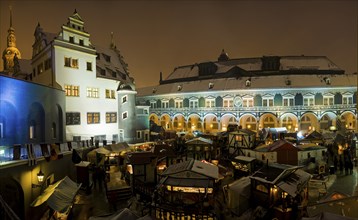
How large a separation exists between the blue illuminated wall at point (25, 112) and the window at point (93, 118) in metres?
8.66

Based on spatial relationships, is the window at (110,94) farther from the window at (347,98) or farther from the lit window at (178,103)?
the window at (347,98)

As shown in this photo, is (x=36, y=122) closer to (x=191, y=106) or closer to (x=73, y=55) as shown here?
(x=73, y=55)

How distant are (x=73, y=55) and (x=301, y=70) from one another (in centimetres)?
4371

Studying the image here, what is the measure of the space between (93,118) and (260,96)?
30.5 m

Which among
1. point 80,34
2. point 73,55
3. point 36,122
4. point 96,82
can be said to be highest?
point 80,34

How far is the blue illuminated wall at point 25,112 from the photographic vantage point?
1912 cm

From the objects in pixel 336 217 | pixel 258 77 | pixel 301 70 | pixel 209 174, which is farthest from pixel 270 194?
pixel 301 70

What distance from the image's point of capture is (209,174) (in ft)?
53.2

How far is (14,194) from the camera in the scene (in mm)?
16453

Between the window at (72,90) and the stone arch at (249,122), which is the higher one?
the window at (72,90)

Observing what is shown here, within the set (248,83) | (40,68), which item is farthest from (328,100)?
(40,68)

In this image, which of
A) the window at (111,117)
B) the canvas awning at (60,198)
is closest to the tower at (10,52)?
the window at (111,117)

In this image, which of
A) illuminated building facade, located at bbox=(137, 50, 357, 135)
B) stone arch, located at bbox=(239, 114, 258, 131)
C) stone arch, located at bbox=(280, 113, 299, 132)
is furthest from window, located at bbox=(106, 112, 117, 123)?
stone arch, located at bbox=(280, 113, 299, 132)

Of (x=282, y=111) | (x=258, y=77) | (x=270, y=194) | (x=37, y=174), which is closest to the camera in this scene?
(x=270, y=194)
